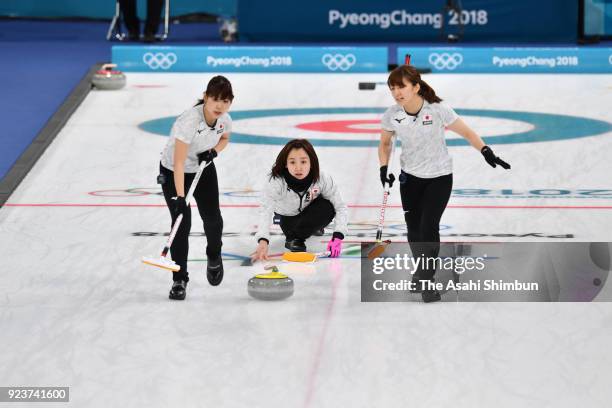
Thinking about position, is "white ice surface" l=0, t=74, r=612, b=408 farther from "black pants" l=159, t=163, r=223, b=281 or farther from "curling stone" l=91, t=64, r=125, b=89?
"curling stone" l=91, t=64, r=125, b=89

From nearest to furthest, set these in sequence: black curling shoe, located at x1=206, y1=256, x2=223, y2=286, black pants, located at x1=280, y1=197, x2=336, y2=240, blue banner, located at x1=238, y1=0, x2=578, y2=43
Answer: black curling shoe, located at x1=206, y1=256, x2=223, y2=286
black pants, located at x1=280, y1=197, x2=336, y2=240
blue banner, located at x1=238, y1=0, x2=578, y2=43

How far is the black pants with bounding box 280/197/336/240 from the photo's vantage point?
789cm

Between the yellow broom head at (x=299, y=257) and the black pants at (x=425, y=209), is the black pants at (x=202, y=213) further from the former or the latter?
the black pants at (x=425, y=209)

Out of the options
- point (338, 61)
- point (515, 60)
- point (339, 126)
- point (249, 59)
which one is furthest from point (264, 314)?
point (515, 60)

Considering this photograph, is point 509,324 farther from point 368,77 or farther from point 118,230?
point 368,77

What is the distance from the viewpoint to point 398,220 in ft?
29.0

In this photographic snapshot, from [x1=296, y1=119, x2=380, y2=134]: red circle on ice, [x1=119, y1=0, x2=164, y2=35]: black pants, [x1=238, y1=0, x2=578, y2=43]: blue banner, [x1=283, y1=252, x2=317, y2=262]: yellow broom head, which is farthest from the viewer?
[x1=238, y1=0, x2=578, y2=43]: blue banner

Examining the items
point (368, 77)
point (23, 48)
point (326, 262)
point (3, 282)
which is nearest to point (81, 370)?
point (3, 282)

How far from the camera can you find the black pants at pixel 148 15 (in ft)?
62.7

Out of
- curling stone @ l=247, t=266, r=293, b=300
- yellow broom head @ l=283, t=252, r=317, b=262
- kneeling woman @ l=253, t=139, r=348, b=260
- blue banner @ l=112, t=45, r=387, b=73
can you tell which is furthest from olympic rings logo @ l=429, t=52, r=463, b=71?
curling stone @ l=247, t=266, r=293, b=300

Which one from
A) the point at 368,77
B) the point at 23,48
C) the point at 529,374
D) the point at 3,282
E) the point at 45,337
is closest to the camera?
the point at 529,374

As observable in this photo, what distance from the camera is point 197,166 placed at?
6719 mm

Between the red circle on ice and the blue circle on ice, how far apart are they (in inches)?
20.8

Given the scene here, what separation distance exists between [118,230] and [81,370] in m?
3.08
